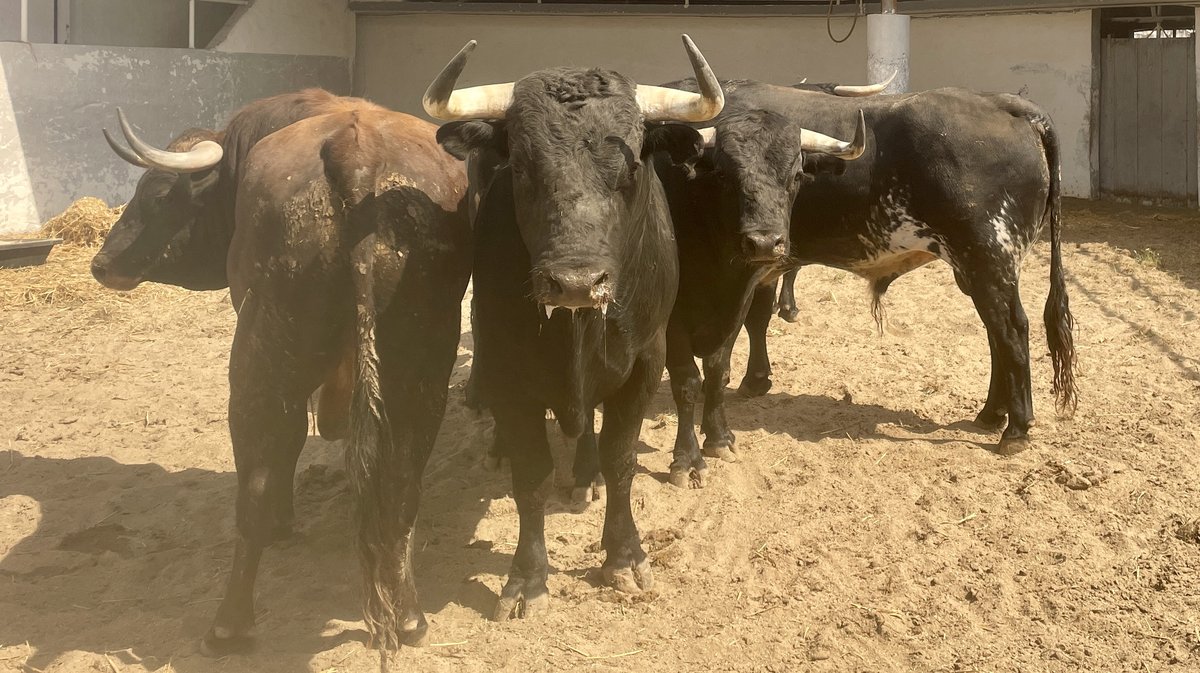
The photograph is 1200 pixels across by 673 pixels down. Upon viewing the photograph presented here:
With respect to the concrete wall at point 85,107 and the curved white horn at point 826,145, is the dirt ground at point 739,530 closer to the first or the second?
the curved white horn at point 826,145

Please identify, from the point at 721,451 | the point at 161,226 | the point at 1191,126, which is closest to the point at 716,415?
the point at 721,451

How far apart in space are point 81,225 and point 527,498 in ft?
25.2

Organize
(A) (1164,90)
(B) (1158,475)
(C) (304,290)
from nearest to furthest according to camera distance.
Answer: (C) (304,290) → (B) (1158,475) → (A) (1164,90)

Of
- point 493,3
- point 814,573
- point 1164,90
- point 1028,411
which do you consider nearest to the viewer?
point 814,573

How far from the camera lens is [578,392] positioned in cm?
432

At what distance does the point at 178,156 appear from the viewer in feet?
15.3

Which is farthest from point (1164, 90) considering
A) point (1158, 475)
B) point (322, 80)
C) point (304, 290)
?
point (304, 290)

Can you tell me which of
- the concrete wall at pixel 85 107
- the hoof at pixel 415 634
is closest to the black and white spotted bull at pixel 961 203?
the hoof at pixel 415 634

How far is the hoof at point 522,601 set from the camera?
4.51m

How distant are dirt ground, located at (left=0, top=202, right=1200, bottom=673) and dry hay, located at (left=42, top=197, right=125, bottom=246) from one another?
2.66 meters

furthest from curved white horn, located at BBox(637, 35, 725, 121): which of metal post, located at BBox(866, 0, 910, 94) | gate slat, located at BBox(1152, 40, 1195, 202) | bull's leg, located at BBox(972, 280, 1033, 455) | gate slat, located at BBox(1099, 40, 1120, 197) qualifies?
gate slat, located at BBox(1099, 40, 1120, 197)

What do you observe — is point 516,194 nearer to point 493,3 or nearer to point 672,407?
point 672,407

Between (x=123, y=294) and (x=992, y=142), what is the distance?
6.64 m

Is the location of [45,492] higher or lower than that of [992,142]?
lower
